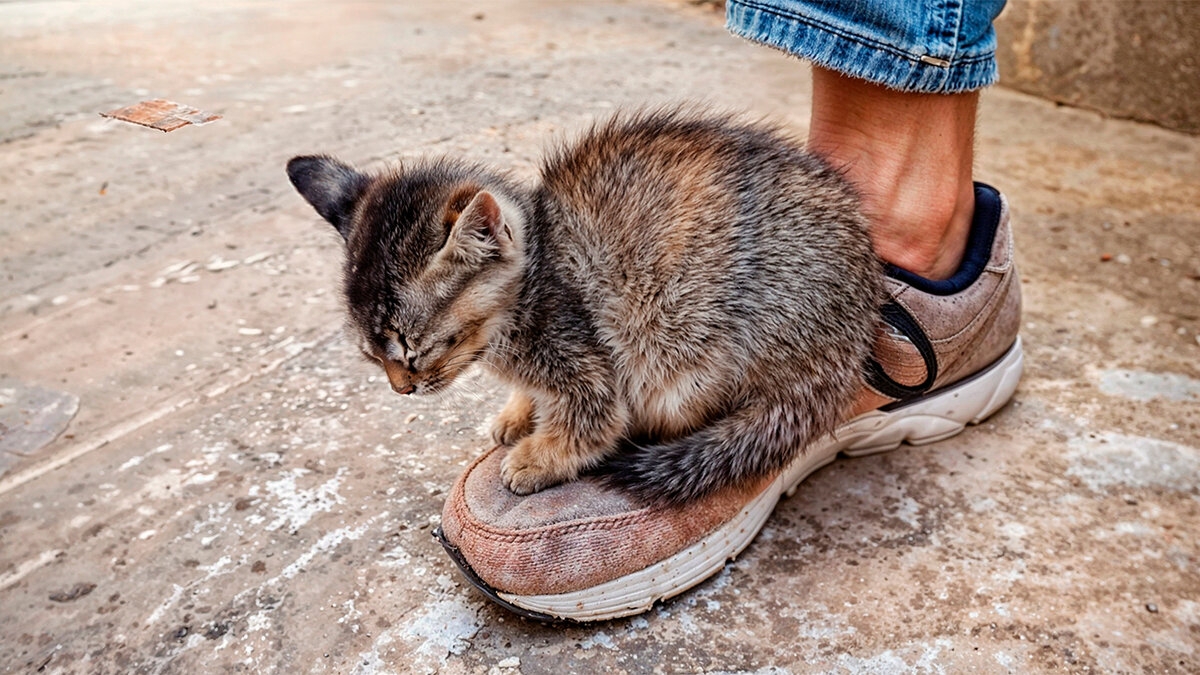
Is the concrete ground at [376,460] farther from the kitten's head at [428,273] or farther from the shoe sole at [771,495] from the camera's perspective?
the kitten's head at [428,273]

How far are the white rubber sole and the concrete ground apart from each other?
0.11ft

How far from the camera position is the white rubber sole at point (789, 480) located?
4.70ft

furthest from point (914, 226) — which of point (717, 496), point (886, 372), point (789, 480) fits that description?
point (717, 496)

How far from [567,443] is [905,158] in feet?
2.64

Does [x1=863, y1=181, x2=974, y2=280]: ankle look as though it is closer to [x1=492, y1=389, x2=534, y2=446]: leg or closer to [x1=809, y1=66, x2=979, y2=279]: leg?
[x1=809, y1=66, x2=979, y2=279]: leg

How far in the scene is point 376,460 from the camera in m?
1.83

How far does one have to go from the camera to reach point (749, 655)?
1.41 metres

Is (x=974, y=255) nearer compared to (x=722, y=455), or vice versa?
(x=722, y=455)

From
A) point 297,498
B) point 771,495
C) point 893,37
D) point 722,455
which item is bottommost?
point 297,498

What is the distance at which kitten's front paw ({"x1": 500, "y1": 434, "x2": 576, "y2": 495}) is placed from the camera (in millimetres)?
1526

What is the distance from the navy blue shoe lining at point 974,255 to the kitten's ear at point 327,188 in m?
0.95

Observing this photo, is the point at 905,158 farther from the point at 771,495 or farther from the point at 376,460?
the point at 376,460

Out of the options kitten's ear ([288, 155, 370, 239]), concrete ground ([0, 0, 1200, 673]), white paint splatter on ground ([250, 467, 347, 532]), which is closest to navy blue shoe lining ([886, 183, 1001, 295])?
concrete ground ([0, 0, 1200, 673])

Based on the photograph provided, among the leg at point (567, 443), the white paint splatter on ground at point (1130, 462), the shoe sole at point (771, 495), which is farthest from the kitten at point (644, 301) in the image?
the white paint splatter on ground at point (1130, 462)
